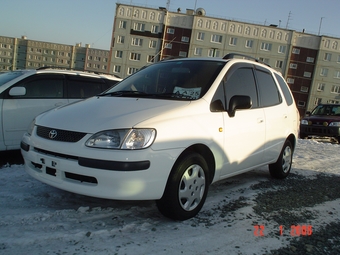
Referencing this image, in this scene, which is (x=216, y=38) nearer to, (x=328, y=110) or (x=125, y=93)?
(x=328, y=110)

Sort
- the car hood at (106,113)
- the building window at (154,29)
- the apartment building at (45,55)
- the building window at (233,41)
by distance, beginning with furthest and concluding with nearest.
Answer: the apartment building at (45,55) < the building window at (233,41) < the building window at (154,29) < the car hood at (106,113)

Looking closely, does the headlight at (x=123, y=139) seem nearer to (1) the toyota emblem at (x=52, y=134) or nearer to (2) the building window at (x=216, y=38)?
(1) the toyota emblem at (x=52, y=134)

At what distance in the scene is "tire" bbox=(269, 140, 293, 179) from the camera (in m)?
4.95

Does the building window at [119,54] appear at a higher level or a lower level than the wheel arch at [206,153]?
higher

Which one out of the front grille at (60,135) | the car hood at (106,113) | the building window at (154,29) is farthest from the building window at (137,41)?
the front grille at (60,135)

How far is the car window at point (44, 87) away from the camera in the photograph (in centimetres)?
540

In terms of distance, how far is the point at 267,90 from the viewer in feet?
15.1

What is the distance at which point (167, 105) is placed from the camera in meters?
3.17

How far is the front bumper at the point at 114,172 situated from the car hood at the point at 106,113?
0.76ft

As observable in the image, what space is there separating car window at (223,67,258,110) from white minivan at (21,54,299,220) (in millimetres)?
14

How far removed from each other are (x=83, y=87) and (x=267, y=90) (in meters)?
3.50

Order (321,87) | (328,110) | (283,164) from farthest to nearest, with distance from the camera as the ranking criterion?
(321,87)
(328,110)
(283,164)

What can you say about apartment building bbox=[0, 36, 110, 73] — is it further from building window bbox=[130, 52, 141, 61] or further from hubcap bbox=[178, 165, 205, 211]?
hubcap bbox=[178, 165, 205, 211]

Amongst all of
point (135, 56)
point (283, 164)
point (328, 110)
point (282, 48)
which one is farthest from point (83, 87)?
point (282, 48)
